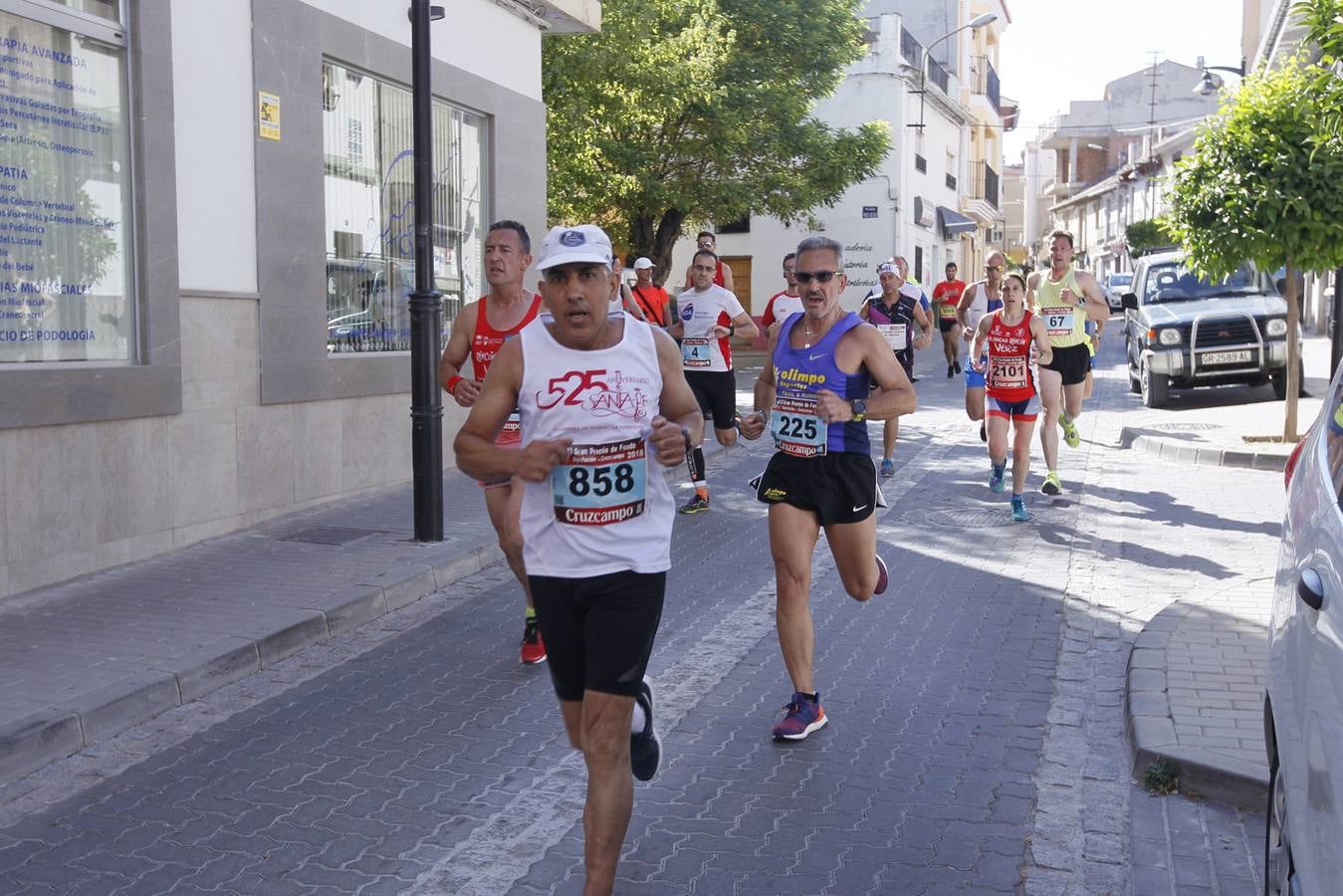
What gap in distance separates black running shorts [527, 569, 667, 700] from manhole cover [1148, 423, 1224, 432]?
12901 mm

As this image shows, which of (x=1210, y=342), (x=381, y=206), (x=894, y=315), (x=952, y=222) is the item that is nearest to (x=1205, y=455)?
(x=894, y=315)

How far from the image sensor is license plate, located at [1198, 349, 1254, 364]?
1912cm

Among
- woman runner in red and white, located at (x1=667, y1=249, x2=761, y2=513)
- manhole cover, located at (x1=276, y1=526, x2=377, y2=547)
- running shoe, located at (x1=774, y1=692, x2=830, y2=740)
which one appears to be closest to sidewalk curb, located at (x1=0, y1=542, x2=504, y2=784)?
manhole cover, located at (x1=276, y1=526, x2=377, y2=547)

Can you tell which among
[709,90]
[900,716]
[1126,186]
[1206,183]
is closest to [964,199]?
[1126,186]

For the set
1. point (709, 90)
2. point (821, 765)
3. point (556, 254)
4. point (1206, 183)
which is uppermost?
point (709, 90)

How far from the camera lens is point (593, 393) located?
3.96 m

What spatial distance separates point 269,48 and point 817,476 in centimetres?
639

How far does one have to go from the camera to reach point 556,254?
152 inches

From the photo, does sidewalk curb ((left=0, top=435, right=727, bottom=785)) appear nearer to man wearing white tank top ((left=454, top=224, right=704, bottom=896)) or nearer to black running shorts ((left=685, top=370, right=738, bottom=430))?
man wearing white tank top ((left=454, top=224, right=704, bottom=896))

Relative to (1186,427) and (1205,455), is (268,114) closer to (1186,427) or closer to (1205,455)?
(1205,455)

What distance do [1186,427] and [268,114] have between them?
10569mm

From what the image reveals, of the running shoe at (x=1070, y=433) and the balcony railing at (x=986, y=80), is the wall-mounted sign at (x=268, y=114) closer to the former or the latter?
the running shoe at (x=1070, y=433)

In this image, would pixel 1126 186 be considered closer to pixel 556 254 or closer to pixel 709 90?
pixel 709 90

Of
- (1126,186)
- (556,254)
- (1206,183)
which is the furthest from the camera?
(1126,186)
